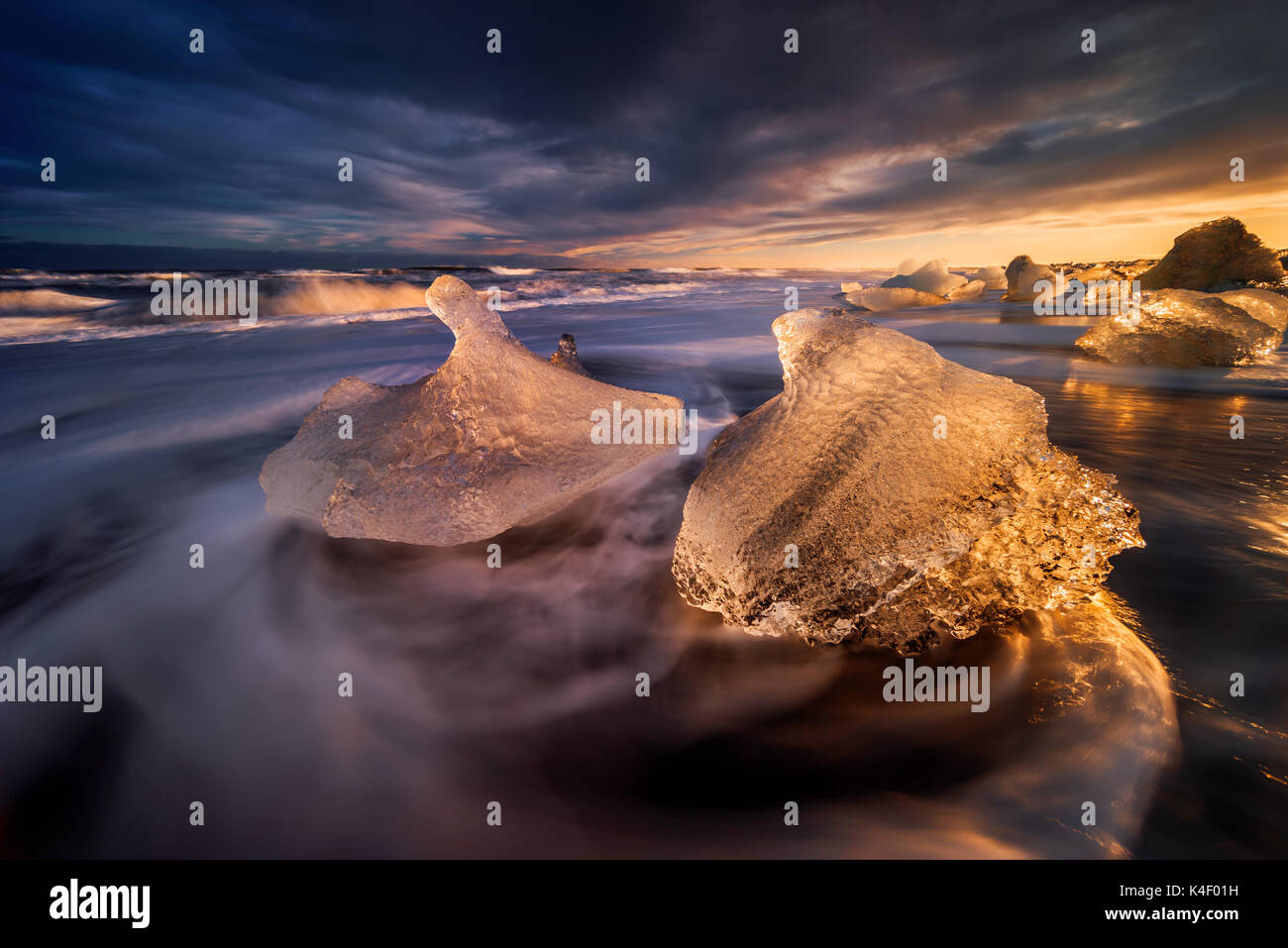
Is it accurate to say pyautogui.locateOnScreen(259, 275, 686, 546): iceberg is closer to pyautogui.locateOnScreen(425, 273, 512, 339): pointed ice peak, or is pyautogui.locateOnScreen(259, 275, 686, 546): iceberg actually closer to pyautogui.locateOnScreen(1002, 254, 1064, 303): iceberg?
pyautogui.locateOnScreen(425, 273, 512, 339): pointed ice peak

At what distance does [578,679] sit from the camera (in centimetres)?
213

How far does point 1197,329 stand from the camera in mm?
5922

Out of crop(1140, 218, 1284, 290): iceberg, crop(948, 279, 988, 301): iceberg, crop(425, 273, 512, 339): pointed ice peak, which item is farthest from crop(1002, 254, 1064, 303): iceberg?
crop(425, 273, 512, 339): pointed ice peak

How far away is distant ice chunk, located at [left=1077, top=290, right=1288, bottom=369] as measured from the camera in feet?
19.4

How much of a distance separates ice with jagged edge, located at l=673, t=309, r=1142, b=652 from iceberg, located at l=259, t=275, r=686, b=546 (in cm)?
120

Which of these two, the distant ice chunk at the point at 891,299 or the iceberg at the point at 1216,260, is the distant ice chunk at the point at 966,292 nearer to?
the distant ice chunk at the point at 891,299

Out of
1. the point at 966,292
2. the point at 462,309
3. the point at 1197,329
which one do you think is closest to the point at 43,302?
the point at 462,309

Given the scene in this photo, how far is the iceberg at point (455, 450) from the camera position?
273 centimetres

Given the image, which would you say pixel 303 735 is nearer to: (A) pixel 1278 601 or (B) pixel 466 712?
(B) pixel 466 712

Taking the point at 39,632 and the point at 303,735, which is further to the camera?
the point at 39,632
